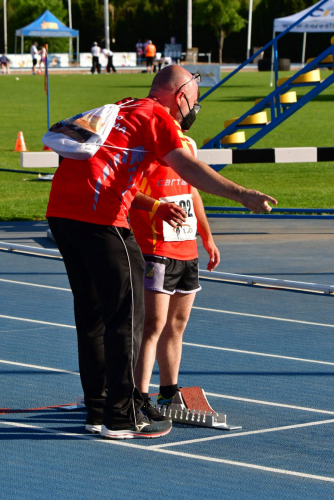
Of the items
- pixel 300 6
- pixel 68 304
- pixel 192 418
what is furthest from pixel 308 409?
pixel 300 6

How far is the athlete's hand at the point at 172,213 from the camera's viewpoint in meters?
4.24

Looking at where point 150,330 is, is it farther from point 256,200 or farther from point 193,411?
point 256,200

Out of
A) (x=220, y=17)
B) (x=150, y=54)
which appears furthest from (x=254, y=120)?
(x=220, y=17)

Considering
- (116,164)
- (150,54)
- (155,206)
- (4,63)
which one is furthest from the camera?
(4,63)

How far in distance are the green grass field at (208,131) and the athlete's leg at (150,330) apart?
26.9 feet

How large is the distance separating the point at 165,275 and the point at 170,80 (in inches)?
40.1

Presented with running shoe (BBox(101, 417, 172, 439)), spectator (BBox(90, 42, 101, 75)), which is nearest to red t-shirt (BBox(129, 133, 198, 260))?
running shoe (BBox(101, 417, 172, 439))

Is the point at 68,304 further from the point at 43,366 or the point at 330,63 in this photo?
the point at 330,63

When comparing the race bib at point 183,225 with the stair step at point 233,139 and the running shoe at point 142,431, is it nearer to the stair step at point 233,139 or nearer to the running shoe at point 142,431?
the running shoe at point 142,431

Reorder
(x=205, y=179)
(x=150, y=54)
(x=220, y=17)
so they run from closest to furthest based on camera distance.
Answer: (x=205, y=179) → (x=150, y=54) → (x=220, y=17)

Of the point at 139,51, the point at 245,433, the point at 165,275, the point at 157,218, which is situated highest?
the point at 139,51

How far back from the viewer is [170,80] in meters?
4.20

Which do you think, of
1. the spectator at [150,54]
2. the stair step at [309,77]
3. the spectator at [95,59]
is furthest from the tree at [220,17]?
the stair step at [309,77]

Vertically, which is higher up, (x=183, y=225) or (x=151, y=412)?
(x=183, y=225)
